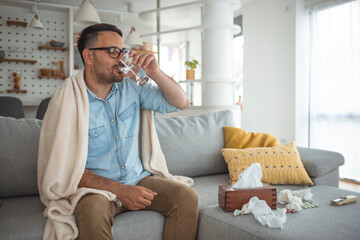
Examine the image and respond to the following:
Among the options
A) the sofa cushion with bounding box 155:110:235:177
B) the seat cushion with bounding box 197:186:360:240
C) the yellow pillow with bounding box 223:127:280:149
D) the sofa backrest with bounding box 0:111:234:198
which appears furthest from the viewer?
the yellow pillow with bounding box 223:127:280:149

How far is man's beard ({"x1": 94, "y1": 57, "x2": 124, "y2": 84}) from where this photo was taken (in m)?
1.58

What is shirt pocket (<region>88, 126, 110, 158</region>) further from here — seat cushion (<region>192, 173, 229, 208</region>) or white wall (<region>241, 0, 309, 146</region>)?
white wall (<region>241, 0, 309, 146</region>)

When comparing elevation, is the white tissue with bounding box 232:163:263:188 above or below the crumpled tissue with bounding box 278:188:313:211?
above

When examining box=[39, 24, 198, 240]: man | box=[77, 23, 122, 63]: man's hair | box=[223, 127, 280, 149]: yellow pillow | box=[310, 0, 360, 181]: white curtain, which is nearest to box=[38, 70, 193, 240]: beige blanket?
box=[39, 24, 198, 240]: man

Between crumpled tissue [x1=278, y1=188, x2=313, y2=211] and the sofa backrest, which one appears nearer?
crumpled tissue [x1=278, y1=188, x2=313, y2=211]

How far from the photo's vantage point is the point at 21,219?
1385 millimetres

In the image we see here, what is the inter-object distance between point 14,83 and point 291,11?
4830 millimetres

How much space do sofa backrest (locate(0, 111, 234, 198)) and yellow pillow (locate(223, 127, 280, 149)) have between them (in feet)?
0.19

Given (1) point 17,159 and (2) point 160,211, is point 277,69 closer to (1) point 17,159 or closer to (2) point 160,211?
(2) point 160,211

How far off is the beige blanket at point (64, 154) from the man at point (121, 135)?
3 cm

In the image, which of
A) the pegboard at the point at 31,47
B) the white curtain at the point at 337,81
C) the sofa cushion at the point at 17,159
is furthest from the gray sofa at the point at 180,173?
the pegboard at the point at 31,47

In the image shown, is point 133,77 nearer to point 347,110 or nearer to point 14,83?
point 347,110

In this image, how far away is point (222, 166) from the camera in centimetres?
221

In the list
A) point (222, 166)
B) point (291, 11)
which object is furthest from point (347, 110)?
point (222, 166)
